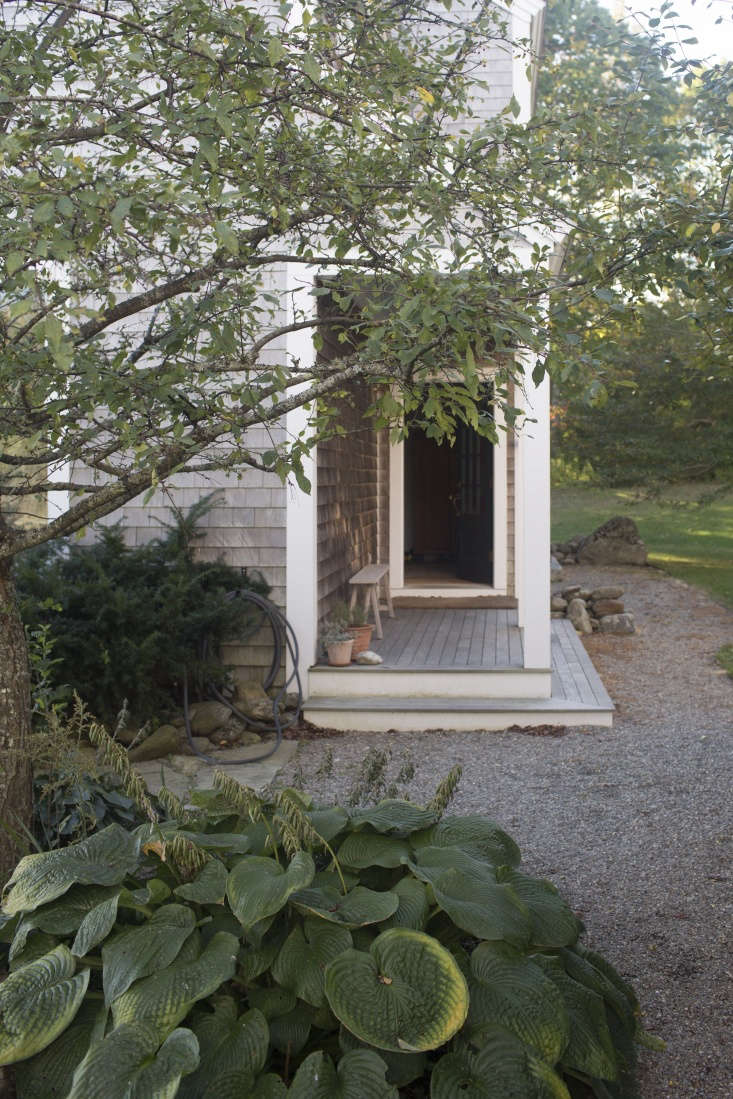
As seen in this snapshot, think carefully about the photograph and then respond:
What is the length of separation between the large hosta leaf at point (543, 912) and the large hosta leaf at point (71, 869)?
1016 mm

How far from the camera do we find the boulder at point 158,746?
234 inches

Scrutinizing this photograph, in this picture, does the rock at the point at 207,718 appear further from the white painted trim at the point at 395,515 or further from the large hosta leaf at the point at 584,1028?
the white painted trim at the point at 395,515

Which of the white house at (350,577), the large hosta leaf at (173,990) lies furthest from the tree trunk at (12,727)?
the white house at (350,577)

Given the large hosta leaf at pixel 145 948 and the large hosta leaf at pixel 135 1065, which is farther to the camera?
the large hosta leaf at pixel 145 948

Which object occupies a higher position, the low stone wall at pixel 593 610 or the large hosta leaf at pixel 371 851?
the large hosta leaf at pixel 371 851

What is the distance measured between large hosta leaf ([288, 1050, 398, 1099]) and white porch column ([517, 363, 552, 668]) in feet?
15.5

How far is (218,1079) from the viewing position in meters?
2.20

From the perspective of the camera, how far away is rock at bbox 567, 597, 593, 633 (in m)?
10.5

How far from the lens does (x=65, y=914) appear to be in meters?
2.54

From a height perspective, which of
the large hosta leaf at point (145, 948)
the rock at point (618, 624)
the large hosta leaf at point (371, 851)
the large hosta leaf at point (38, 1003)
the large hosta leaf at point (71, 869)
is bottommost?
the rock at point (618, 624)

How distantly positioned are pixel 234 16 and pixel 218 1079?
254 cm

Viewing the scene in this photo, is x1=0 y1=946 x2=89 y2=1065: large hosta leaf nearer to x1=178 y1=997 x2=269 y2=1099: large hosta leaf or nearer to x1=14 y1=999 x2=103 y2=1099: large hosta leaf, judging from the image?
x1=14 y1=999 x2=103 y2=1099: large hosta leaf

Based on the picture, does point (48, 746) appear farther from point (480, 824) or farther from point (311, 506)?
point (311, 506)

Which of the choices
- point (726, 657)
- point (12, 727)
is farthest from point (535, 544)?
point (12, 727)
